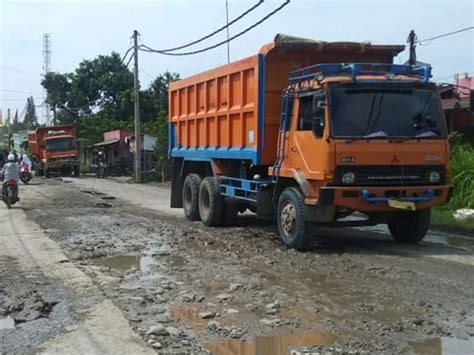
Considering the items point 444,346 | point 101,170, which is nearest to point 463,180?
point 444,346

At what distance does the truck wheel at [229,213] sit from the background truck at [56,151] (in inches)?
1133

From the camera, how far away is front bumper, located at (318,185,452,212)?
9500 mm

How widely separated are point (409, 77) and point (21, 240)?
726 cm

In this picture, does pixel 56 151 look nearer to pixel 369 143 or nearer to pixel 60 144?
pixel 60 144

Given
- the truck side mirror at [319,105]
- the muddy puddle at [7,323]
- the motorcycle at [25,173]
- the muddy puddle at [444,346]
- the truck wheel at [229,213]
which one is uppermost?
the truck side mirror at [319,105]

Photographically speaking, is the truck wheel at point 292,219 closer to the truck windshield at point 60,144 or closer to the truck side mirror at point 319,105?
the truck side mirror at point 319,105

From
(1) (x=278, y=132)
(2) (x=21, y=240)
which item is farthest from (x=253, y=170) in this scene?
(2) (x=21, y=240)

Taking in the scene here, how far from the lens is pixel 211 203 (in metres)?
13.6

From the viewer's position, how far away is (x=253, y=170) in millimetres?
12188

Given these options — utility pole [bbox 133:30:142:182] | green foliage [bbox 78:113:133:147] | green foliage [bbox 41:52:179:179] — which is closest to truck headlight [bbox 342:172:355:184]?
utility pole [bbox 133:30:142:182]

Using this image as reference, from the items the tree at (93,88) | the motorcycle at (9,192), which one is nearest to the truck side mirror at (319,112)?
the motorcycle at (9,192)

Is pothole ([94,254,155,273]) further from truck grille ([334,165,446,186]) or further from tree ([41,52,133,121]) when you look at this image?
tree ([41,52,133,121])

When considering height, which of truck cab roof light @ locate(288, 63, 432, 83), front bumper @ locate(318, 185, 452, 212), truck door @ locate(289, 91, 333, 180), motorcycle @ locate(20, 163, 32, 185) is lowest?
motorcycle @ locate(20, 163, 32, 185)

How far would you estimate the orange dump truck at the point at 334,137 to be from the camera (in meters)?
9.58
